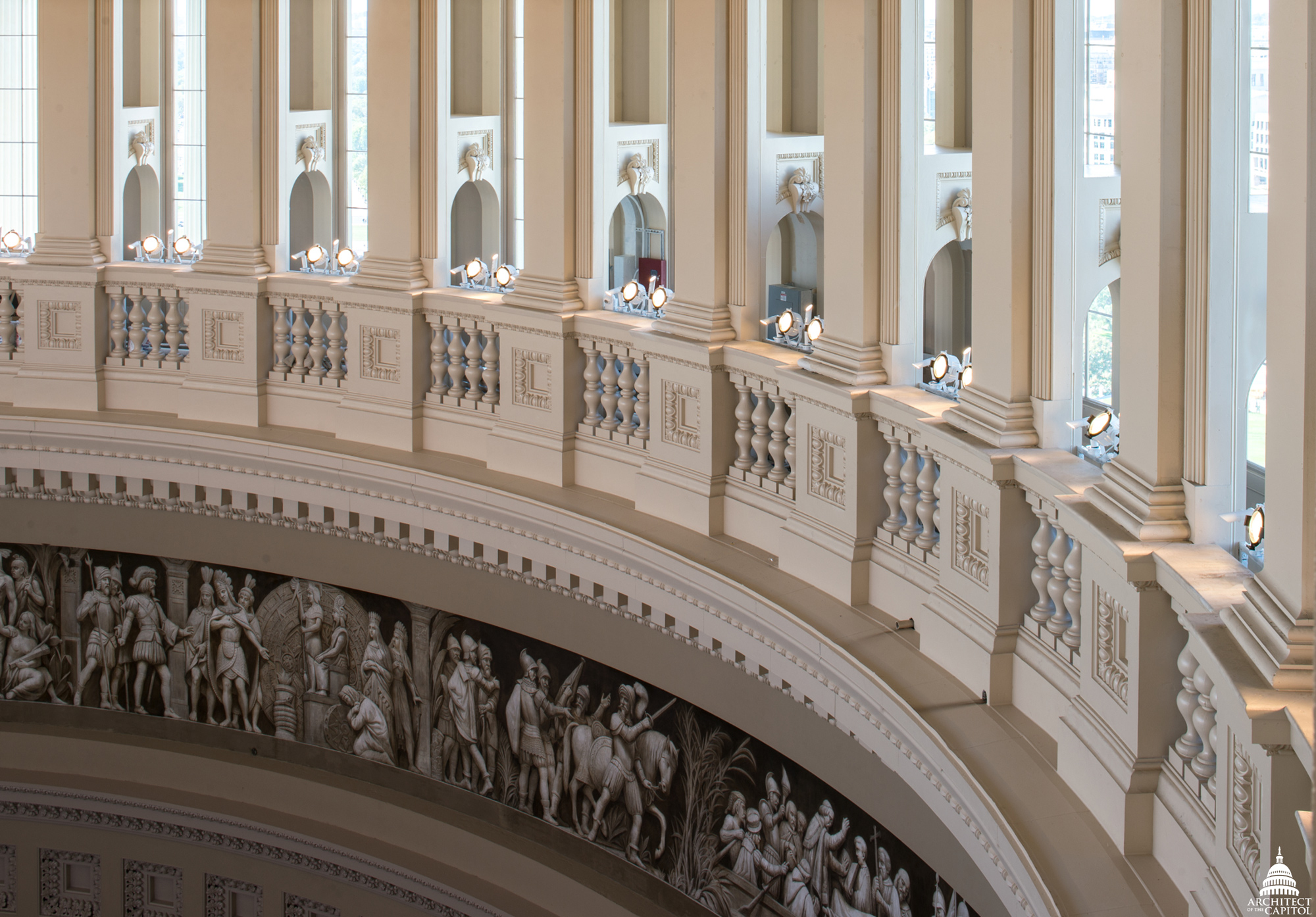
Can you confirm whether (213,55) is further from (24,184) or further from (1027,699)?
(1027,699)

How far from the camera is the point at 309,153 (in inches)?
509

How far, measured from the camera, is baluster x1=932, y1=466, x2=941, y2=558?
7.45 meters

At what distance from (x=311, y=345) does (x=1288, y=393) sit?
8738mm

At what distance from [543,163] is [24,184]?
625cm

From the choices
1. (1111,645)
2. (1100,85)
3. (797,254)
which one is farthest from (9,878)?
(1100,85)

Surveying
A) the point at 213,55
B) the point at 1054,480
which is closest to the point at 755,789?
the point at 1054,480

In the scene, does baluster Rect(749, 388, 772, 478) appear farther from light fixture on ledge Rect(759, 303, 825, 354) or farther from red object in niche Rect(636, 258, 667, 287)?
red object in niche Rect(636, 258, 667, 287)

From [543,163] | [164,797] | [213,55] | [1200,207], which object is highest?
[213,55]

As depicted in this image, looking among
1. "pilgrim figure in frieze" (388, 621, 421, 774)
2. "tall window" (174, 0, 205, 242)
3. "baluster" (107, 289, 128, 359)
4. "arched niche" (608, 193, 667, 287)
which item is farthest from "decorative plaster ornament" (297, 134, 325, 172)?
"pilgrim figure in frieze" (388, 621, 421, 774)

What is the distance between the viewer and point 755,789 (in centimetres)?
878

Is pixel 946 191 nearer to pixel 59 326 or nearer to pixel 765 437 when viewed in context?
pixel 765 437

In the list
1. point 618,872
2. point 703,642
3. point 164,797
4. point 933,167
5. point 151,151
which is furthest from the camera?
point 151,151

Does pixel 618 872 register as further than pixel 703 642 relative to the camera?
Yes

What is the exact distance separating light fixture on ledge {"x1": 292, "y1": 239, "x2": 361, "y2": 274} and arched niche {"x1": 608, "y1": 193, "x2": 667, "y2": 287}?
198cm
